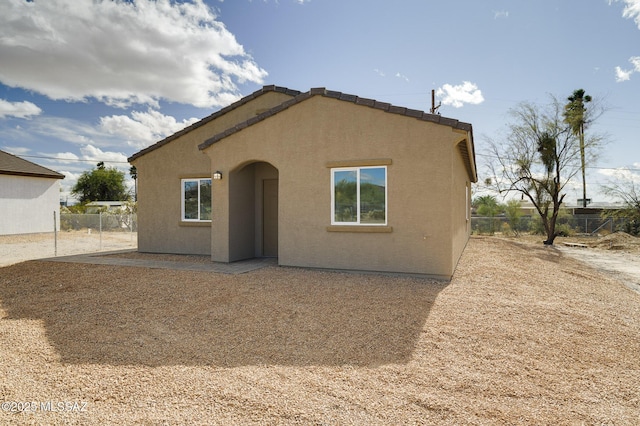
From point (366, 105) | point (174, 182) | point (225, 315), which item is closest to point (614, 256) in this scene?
point (366, 105)

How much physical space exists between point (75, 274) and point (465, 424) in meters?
→ 9.56

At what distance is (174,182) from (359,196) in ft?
25.0

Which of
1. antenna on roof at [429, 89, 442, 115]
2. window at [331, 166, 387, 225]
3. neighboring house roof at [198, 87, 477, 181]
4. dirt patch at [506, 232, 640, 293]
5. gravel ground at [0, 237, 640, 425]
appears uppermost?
antenna on roof at [429, 89, 442, 115]

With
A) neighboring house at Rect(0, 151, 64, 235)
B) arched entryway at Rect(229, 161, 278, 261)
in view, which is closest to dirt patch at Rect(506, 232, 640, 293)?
arched entryway at Rect(229, 161, 278, 261)

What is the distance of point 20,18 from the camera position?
11.8 metres

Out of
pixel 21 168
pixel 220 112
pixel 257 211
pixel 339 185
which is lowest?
pixel 257 211

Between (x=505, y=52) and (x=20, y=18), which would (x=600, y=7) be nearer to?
(x=505, y=52)

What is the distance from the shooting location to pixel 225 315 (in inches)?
218

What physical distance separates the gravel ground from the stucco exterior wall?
18509 mm

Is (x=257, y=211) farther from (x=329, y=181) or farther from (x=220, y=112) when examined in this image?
(x=220, y=112)

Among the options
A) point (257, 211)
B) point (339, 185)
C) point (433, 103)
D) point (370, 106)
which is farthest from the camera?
point (433, 103)

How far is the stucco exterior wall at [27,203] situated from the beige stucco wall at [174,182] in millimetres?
14333

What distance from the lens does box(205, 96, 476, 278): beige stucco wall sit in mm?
7902

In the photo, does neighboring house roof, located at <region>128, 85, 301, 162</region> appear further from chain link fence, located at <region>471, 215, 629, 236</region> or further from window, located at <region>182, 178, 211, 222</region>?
chain link fence, located at <region>471, 215, 629, 236</region>
